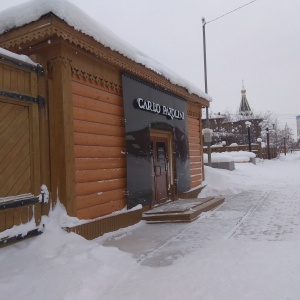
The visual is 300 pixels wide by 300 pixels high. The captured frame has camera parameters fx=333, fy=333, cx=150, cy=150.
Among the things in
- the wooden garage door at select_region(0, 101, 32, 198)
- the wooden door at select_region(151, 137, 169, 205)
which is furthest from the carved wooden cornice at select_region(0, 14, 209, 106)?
the wooden door at select_region(151, 137, 169, 205)

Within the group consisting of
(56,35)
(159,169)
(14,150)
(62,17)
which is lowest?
(159,169)

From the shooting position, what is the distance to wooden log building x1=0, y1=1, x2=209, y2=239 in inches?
199

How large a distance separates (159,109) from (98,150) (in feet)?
9.34

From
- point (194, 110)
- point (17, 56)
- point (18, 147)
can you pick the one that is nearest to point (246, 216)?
point (194, 110)

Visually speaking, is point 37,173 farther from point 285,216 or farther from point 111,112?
point 285,216

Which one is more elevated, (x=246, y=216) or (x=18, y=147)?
(x=18, y=147)

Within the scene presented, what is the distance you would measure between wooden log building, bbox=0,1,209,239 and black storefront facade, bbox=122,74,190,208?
0.03 meters

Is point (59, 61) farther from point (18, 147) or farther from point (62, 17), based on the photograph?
point (18, 147)

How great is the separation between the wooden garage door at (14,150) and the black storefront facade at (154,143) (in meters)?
2.48

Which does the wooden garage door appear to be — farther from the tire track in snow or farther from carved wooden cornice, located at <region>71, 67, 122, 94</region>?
the tire track in snow

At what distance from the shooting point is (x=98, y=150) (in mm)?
6461

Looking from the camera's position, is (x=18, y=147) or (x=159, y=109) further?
(x=159, y=109)

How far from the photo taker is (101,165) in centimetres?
652

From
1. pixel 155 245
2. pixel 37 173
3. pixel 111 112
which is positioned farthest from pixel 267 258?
pixel 111 112
